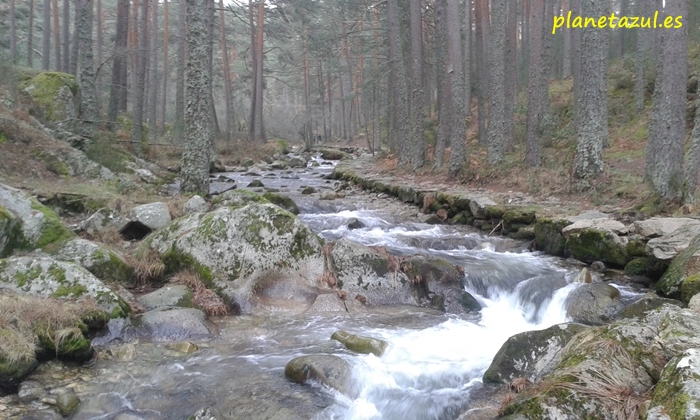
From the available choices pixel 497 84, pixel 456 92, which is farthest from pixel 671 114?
pixel 456 92

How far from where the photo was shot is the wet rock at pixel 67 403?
4266 mm

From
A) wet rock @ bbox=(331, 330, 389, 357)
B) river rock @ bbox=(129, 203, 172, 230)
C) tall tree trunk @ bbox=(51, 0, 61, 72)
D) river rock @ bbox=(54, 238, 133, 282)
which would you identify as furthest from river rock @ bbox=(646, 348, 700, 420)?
tall tree trunk @ bbox=(51, 0, 61, 72)

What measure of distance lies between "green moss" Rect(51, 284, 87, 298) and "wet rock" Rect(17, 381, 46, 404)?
133 centimetres

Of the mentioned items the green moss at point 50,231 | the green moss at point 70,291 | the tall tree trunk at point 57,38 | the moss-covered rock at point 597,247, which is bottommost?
the green moss at point 70,291

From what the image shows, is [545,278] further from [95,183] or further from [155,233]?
[95,183]

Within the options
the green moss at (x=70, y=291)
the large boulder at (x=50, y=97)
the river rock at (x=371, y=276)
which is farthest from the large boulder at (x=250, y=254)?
the large boulder at (x=50, y=97)

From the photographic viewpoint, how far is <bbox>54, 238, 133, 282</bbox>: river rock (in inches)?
265

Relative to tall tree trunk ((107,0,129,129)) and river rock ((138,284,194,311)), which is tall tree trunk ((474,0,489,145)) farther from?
river rock ((138,284,194,311))

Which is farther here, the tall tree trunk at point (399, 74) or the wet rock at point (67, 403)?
the tall tree trunk at point (399, 74)

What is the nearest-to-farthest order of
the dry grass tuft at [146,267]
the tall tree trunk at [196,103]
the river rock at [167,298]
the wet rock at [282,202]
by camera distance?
the river rock at [167,298]
the dry grass tuft at [146,267]
the tall tree trunk at [196,103]
the wet rock at [282,202]

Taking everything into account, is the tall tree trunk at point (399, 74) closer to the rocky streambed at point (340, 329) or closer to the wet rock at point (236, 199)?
the rocky streambed at point (340, 329)

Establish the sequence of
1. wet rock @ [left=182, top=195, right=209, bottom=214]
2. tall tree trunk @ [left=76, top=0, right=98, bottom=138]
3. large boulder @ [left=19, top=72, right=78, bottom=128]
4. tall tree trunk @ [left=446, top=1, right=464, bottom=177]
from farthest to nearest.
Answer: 1. tall tree trunk @ [left=446, top=1, right=464, bottom=177]
2. large boulder @ [left=19, top=72, right=78, bottom=128]
3. tall tree trunk @ [left=76, top=0, right=98, bottom=138]
4. wet rock @ [left=182, top=195, right=209, bottom=214]

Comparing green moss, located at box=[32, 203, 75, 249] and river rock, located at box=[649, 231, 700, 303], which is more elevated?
green moss, located at box=[32, 203, 75, 249]

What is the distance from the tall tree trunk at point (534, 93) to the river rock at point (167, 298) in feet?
36.1
